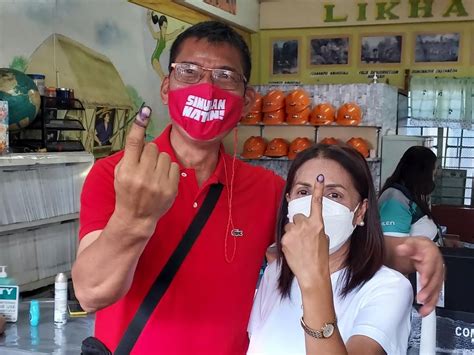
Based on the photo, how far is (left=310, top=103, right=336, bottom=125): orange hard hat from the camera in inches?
255

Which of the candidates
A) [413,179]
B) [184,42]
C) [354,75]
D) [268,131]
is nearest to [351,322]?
[184,42]

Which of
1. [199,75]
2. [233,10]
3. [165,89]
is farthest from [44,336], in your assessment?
[233,10]

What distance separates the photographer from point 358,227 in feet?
4.99

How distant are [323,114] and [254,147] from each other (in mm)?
947

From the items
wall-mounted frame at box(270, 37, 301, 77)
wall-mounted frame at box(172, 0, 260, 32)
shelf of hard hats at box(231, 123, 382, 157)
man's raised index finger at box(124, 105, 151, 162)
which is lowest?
shelf of hard hats at box(231, 123, 382, 157)

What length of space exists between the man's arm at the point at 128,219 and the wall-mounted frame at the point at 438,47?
27.2 feet

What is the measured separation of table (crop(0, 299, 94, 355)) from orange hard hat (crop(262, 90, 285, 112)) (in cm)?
431

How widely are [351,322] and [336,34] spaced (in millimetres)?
8050

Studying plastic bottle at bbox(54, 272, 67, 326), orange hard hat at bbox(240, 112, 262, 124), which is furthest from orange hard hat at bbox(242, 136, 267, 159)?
plastic bottle at bbox(54, 272, 67, 326)

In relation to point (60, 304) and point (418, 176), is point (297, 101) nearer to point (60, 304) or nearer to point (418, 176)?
point (418, 176)

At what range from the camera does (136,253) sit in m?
1.06

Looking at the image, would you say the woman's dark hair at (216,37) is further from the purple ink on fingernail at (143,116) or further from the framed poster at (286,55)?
the framed poster at (286,55)

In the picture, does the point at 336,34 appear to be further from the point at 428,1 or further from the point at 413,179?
the point at 413,179

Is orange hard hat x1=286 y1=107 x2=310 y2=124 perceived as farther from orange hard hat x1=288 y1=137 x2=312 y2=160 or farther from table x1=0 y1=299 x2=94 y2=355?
table x1=0 y1=299 x2=94 y2=355
